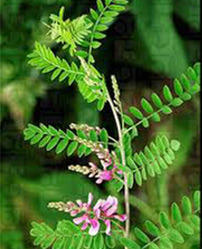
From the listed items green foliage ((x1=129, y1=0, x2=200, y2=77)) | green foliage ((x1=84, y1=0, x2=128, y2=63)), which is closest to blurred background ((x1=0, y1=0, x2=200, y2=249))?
green foliage ((x1=129, y1=0, x2=200, y2=77))

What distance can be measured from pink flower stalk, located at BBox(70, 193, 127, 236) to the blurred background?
3.06ft

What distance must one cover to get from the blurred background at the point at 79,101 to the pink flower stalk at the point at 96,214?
36.7 inches

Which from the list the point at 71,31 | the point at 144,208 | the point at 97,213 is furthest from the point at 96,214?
the point at 144,208

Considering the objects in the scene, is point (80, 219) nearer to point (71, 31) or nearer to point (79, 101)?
point (71, 31)

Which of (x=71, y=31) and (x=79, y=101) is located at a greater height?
(x=71, y=31)

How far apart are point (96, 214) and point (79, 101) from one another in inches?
41.8

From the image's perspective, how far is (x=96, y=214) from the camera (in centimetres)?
42

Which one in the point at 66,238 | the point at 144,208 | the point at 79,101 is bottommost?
the point at 144,208

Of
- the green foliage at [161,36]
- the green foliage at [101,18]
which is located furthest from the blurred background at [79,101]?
the green foliage at [101,18]

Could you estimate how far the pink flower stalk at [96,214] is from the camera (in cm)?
41

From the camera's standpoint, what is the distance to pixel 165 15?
1357 millimetres

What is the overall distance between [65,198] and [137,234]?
3.31 ft

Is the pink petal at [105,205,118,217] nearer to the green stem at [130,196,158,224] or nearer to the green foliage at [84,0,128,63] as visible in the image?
the green foliage at [84,0,128,63]

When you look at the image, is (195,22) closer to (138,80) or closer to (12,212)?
(138,80)
